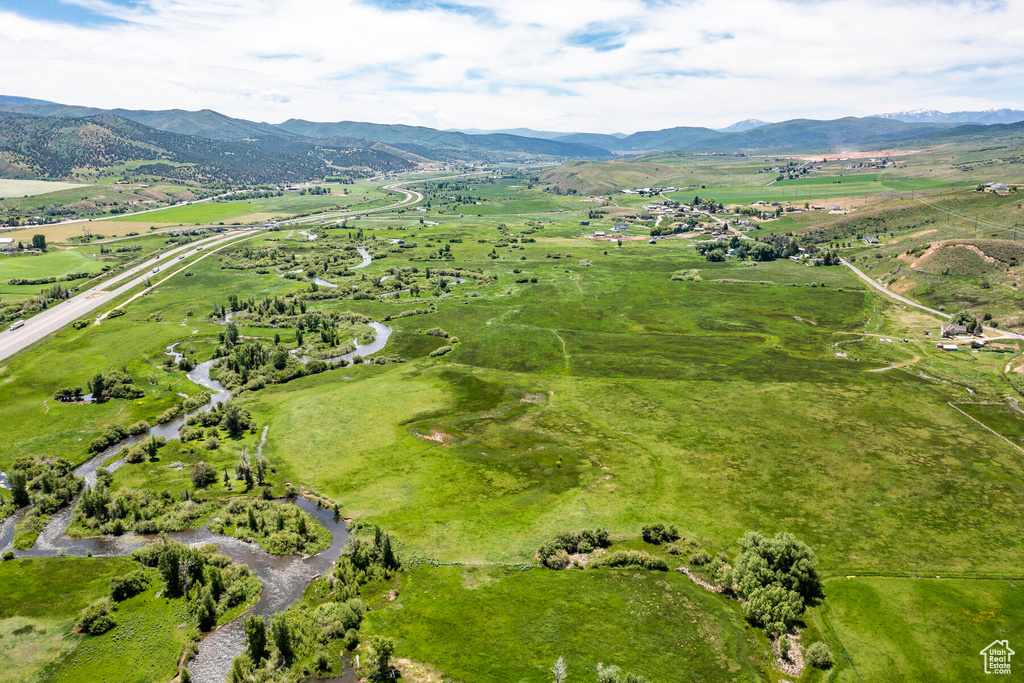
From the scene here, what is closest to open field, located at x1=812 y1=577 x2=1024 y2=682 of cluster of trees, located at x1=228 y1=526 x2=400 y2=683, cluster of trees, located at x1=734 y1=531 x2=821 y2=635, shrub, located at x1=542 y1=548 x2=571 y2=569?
cluster of trees, located at x1=734 y1=531 x2=821 y2=635

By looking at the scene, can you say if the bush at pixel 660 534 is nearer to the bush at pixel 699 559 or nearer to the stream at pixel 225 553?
the bush at pixel 699 559

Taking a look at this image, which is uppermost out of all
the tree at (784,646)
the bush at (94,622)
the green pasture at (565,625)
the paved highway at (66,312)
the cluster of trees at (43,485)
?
the paved highway at (66,312)

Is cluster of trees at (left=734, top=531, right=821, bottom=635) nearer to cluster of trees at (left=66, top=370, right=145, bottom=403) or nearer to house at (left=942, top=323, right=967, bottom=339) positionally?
house at (left=942, top=323, right=967, bottom=339)

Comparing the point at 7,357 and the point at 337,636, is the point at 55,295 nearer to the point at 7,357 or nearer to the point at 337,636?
the point at 7,357

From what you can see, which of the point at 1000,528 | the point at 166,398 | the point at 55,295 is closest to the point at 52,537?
the point at 166,398

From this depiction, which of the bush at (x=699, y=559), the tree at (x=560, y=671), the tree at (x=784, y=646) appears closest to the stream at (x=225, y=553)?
the tree at (x=560, y=671)

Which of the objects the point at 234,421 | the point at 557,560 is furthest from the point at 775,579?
the point at 234,421

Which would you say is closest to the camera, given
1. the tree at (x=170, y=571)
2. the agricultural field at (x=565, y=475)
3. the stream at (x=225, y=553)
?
the stream at (x=225, y=553)

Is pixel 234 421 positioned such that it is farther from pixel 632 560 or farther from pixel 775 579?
pixel 775 579
